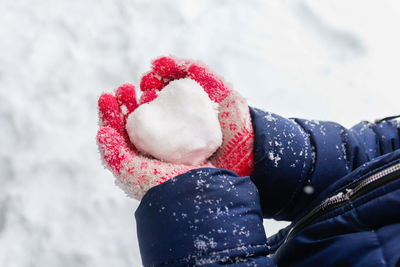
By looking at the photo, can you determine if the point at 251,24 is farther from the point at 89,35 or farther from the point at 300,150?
the point at 300,150

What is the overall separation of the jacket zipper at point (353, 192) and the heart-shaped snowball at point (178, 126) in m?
0.23

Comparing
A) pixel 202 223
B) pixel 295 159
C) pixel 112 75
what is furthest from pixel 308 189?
pixel 112 75

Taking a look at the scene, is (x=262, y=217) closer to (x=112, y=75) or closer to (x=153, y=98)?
(x=153, y=98)

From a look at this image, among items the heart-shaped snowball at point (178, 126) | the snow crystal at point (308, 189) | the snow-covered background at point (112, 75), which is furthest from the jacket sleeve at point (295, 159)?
the snow-covered background at point (112, 75)

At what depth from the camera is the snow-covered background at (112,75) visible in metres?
1.13

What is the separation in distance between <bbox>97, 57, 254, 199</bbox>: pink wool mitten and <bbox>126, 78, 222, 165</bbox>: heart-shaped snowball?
0.02 m

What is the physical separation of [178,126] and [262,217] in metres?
0.24

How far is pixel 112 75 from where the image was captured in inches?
53.5

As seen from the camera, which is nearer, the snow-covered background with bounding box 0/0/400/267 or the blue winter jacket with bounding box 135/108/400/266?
the blue winter jacket with bounding box 135/108/400/266

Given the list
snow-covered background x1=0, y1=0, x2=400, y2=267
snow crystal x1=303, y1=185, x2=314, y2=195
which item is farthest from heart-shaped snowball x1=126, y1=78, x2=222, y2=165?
snow-covered background x1=0, y1=0, x2=400, y2=267

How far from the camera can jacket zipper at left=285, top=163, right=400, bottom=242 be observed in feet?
2.15

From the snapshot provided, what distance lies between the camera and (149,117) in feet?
2.53

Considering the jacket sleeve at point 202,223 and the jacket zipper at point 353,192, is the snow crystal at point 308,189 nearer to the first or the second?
the jacket zipper at point 353,192

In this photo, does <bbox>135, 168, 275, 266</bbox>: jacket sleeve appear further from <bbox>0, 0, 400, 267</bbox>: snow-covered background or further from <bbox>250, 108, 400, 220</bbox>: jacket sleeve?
<bbox>0, 0, 400, 267</bbox>: snow-covered background
